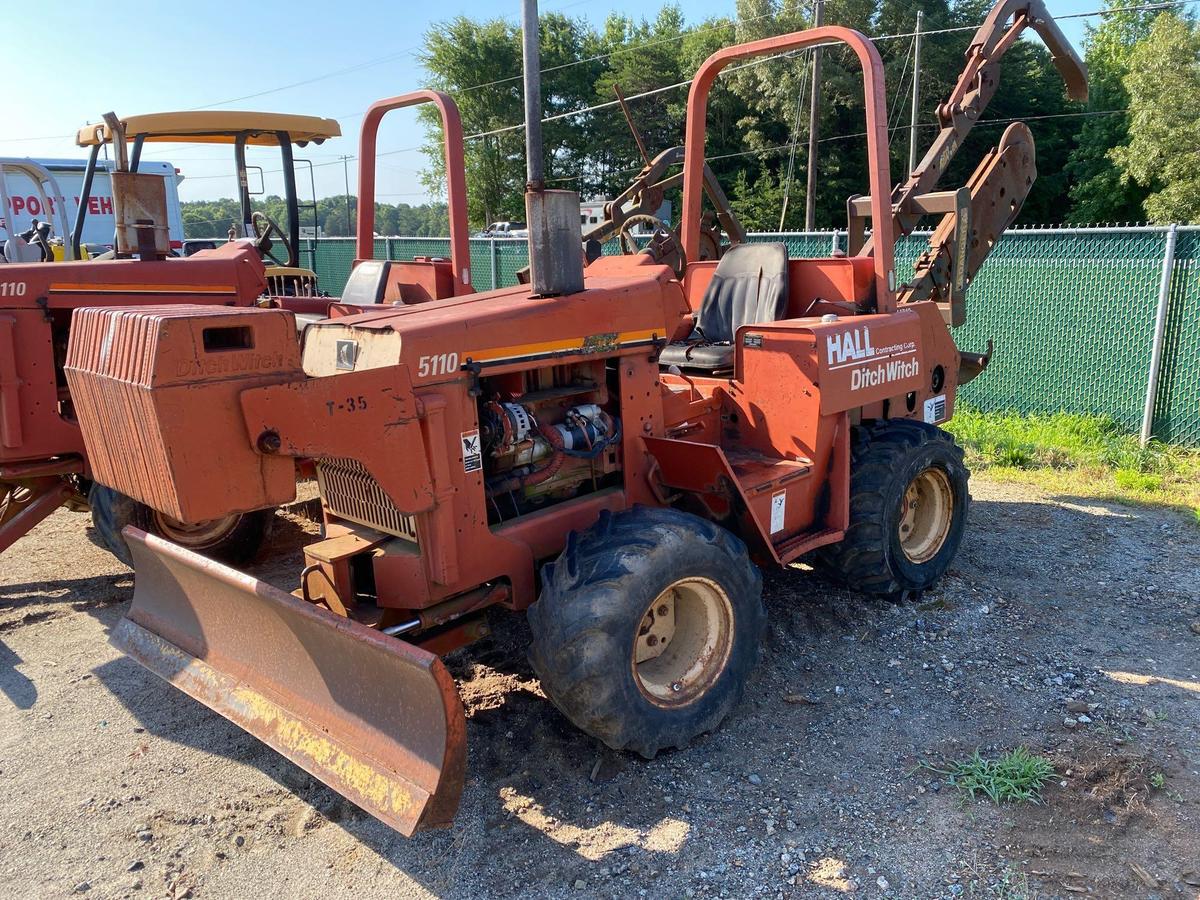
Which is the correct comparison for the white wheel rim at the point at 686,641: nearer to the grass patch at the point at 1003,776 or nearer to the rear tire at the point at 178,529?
the grass patch at the point at 1003,776

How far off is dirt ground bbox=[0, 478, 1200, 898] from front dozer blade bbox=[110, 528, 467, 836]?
34 centimetres

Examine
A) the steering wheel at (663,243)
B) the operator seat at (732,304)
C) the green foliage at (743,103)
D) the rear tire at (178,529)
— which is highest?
the green foliage at (743,103)

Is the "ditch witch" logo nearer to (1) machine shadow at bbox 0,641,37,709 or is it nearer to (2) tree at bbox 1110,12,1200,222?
(1) machine shadow at bbox 0,641,37,709

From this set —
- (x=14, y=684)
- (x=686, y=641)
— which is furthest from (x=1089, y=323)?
(x=14, y=684)

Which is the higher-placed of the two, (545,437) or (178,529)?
(545,437)

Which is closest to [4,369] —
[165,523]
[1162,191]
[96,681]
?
[165,523]

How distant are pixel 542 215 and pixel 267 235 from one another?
15.1 ft

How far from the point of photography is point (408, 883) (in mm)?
2875

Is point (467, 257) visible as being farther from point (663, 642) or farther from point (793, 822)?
point (793, 822)

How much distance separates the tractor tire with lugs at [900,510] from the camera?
4.48 m

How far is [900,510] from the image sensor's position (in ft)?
15.1

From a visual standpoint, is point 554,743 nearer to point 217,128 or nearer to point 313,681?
point 313,681

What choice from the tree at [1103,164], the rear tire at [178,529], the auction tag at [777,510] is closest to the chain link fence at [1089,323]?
the rear tire at [178,529]

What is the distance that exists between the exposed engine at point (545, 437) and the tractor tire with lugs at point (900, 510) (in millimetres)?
1365
